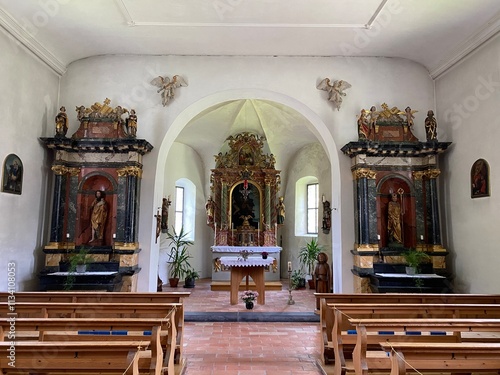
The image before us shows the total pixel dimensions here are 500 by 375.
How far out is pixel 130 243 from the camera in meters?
7.35

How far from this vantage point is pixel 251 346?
5336 mm

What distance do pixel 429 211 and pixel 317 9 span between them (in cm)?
486

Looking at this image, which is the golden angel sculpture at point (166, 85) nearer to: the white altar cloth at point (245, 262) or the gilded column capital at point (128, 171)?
the gilded column capital at point (128, 171)

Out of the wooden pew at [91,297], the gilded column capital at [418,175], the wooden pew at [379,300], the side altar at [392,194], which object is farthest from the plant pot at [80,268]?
the gilded column capital at [418,175]

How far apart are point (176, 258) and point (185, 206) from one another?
2.71 m

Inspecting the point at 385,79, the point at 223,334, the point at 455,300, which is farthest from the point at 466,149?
the point at 223,334

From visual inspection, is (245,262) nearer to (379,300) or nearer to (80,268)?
(80,268)

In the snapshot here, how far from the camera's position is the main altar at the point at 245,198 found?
1248cm

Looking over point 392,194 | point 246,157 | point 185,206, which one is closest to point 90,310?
point 392,194

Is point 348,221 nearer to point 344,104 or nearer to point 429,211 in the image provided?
point 429,211

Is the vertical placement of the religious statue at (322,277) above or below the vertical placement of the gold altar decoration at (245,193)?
below

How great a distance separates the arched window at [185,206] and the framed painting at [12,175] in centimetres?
681

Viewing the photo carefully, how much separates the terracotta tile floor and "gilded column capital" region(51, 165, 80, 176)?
4.00 metres

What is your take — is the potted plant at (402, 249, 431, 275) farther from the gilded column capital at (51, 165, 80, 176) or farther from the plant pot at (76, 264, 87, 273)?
the gilded column capital at (51, 165, 80, 176)
